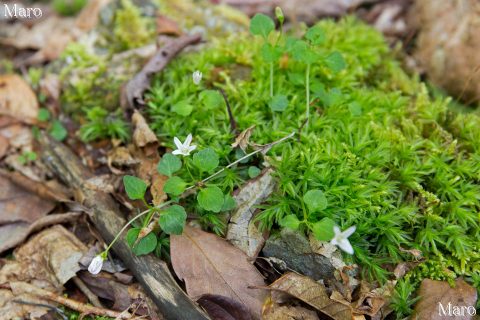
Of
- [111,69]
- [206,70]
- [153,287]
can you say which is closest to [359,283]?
[153,287]

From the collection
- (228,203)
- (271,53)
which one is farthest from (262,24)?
(228,203)

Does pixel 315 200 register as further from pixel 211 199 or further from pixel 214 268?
pixel 214 268

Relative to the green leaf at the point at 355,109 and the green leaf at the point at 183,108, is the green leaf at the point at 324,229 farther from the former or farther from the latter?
the green leaf at the point at 183,108

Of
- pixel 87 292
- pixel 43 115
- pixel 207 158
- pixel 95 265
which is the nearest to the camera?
pixel 95 265

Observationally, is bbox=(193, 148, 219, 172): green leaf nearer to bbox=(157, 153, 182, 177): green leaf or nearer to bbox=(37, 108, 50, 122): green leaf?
bbox=(157, 153, 182, 177): green leaf

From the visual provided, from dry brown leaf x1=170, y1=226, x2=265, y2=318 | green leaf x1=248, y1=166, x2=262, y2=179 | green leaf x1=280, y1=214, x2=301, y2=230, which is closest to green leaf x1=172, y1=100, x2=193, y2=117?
green leaf x1=248, y1=166, x2=262, y2=179

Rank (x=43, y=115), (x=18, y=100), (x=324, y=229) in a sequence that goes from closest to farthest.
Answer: (x=324, y=229) < (x=43, y=115) < (x=18, y=100)

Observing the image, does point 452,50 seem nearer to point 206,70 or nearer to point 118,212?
point 206,70
